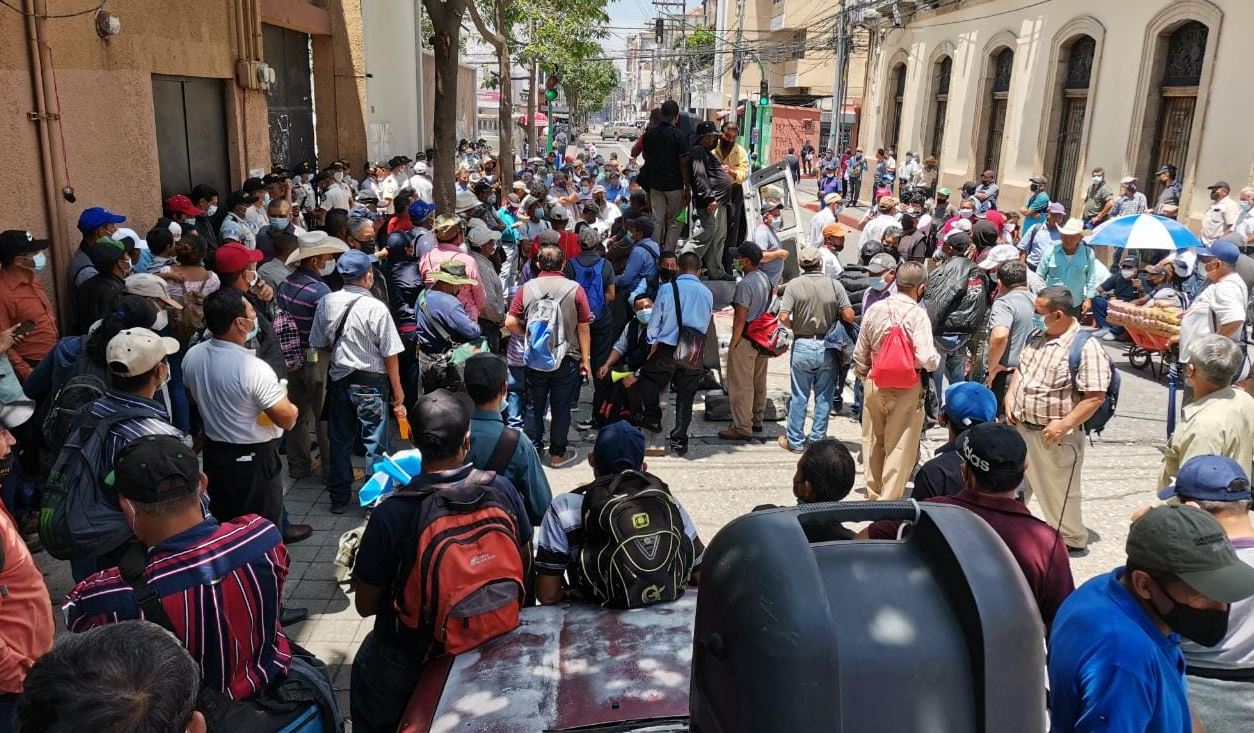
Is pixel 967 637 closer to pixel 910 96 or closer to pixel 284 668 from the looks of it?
pixel 284 668

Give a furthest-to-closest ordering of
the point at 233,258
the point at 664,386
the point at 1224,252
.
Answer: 1. the point at 664,386
2. the point at 1224,252
3. the point at 233,258

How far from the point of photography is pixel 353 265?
6020mm

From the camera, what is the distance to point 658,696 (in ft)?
9.36

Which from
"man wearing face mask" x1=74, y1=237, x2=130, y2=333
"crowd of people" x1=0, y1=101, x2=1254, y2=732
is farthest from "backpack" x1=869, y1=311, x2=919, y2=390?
"man wearing face mask" x1=74, y1=237, x2=130, y2=333

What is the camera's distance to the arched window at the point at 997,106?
23828mm

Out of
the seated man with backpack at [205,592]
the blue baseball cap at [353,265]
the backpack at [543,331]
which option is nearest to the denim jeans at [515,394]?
the backpack at [543,331]

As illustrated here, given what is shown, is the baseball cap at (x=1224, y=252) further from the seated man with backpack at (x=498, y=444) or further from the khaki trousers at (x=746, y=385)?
the seated man with backpack at (x=498, y=444)

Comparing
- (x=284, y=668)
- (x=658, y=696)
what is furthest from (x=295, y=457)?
(x=658, y=696)

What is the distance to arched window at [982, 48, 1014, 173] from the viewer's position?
23.8m

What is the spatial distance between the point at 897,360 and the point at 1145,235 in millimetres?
4195

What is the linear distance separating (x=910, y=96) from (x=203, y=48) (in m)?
24.4

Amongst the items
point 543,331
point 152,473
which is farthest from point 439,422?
point 543,331

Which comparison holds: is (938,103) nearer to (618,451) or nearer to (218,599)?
(618,451)

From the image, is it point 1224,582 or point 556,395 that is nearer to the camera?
point 1224,582
